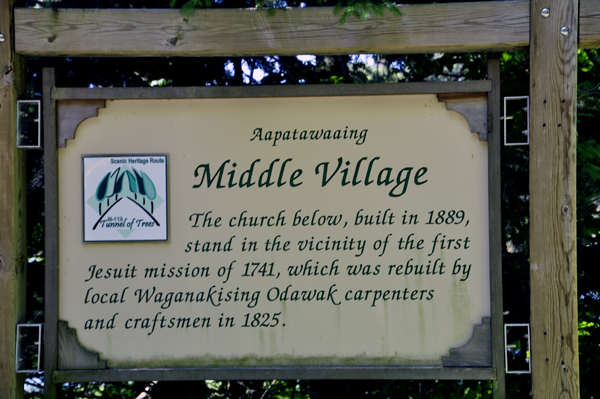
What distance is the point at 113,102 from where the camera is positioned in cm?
295

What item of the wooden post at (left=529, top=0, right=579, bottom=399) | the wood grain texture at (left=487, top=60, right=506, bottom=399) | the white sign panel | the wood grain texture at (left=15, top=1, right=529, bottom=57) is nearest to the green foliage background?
the wood grain texture at (left=15, top=1, right=529, bottom=57)

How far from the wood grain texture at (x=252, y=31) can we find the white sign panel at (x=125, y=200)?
632mm

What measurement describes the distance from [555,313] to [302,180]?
150cm

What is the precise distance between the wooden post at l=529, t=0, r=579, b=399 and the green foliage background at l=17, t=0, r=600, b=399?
34.7 inches

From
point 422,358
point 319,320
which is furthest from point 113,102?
point 422,358

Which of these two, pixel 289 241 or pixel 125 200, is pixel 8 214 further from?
pixel 289 241

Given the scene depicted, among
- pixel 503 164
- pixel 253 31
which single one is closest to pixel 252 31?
pixel 253 31

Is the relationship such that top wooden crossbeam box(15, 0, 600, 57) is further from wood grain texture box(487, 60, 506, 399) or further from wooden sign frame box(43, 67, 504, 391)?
wood grain texture box(487, 60, 506, 399)

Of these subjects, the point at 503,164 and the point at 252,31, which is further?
the point at 503,164

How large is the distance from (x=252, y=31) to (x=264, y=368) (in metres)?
1.81

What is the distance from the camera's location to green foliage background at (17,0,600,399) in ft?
12.4

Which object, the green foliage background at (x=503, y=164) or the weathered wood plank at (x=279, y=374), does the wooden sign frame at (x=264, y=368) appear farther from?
the green foliage background at (x=503, y=164)

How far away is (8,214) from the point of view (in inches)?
113

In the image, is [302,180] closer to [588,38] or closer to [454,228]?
[454,228]
